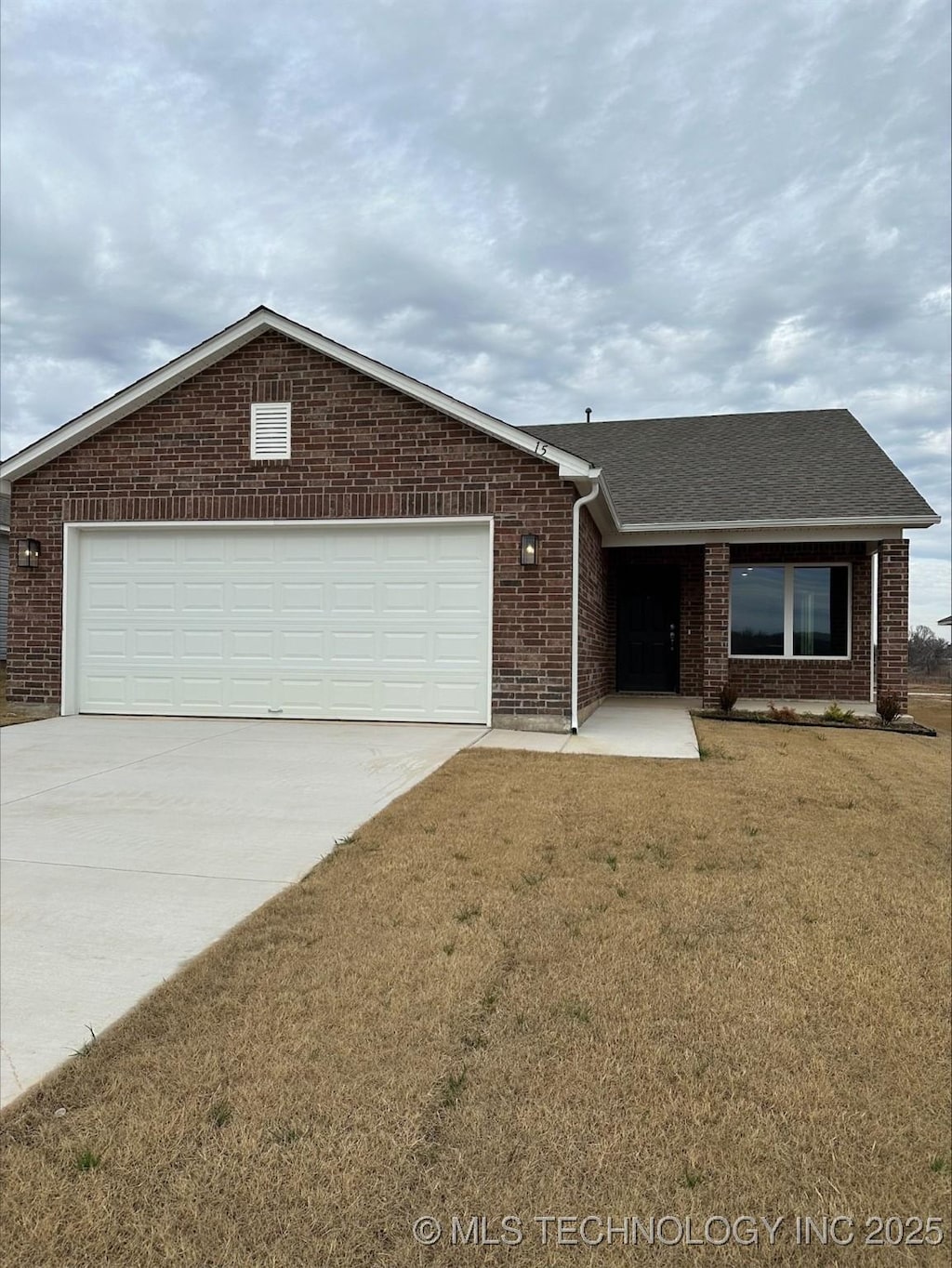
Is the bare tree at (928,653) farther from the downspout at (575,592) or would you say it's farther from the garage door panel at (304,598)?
the garage door panel at (304,598)

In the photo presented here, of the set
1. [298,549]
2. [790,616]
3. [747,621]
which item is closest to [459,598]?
[298,549]

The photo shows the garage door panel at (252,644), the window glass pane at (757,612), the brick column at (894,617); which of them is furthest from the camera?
the window glass pane at (757,612)

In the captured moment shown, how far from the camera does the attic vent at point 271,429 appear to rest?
9.68 m

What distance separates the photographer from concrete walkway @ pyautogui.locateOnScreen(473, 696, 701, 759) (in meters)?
7.88

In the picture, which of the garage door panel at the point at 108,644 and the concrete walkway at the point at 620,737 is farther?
the garage door panel at the point at 108,644

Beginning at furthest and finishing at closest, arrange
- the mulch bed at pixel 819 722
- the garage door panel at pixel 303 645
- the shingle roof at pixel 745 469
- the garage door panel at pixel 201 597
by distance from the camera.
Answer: the shingle roof at pixel 745 469
the mulch bed at pixel 819 722
the garage door panel at pixel 201 597
the garage door panel at pixel 303 645

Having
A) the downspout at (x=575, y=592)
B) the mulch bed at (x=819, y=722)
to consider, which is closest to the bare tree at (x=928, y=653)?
the mulch bed at (x=819, y=722)

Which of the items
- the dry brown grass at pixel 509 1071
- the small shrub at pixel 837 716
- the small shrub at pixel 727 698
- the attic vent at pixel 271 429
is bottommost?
the dry brown grass at pixel 509 1071

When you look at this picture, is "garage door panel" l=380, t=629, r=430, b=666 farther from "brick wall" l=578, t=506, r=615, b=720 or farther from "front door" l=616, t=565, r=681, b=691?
"front door" l=616, t=565, r=681, b=691

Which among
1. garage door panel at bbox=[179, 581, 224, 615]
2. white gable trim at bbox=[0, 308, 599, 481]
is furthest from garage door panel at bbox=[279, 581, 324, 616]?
white gable trim at bbox=[0, 308, 599, 481]

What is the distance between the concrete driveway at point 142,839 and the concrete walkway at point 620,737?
580mm

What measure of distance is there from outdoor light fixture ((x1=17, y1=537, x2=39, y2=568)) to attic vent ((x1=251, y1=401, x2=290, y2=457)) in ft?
10.3

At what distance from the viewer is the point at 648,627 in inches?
564

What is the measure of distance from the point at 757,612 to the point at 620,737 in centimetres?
613
